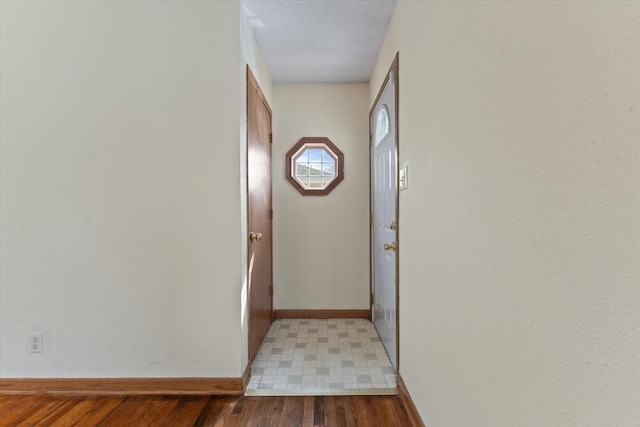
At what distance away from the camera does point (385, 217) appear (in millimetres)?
2621

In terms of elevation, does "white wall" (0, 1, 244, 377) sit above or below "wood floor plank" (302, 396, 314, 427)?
above

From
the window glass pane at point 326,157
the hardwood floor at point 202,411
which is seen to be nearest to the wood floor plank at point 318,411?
the hardwood floor at point 202,411

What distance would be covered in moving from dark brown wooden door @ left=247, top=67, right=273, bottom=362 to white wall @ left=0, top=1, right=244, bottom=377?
0.31 m

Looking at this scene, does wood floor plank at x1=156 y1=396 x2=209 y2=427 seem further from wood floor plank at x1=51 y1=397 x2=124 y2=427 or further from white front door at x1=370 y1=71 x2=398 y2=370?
white front door at x1=370 y1=71 x2=398 y2=370

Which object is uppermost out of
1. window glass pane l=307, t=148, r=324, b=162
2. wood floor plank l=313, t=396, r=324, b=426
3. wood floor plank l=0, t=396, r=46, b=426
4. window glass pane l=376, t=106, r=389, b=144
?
window glass pane l=376, t=106, r=389, b=144

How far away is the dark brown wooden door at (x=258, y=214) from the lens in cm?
231

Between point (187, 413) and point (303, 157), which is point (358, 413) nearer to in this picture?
point (187, 413)

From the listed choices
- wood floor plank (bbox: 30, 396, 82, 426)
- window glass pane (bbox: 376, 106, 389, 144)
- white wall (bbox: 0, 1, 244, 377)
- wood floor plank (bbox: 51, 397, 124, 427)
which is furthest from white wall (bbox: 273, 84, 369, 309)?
wood floor plank (bbox: 30, 396, 82, 426)

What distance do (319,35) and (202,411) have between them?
8.28 ft

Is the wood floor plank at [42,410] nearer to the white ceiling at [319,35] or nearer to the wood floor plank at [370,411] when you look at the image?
the wood floor plank at [370,411]

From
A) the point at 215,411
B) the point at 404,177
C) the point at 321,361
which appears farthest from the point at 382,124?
the point at 215,411

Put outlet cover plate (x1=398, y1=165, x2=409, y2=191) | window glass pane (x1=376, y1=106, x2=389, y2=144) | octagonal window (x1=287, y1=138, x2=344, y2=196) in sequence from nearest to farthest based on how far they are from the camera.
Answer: outlet cover plate (x1=398, y1=165, x2=409, y2=191)
window glass pane (x1=376, y1=106, x2=389, y2=144)
octagonal window (x1=287, y1=138, x2=344, y2=196)

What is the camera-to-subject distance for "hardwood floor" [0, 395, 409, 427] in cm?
173

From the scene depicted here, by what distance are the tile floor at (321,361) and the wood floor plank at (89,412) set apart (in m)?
0.75
